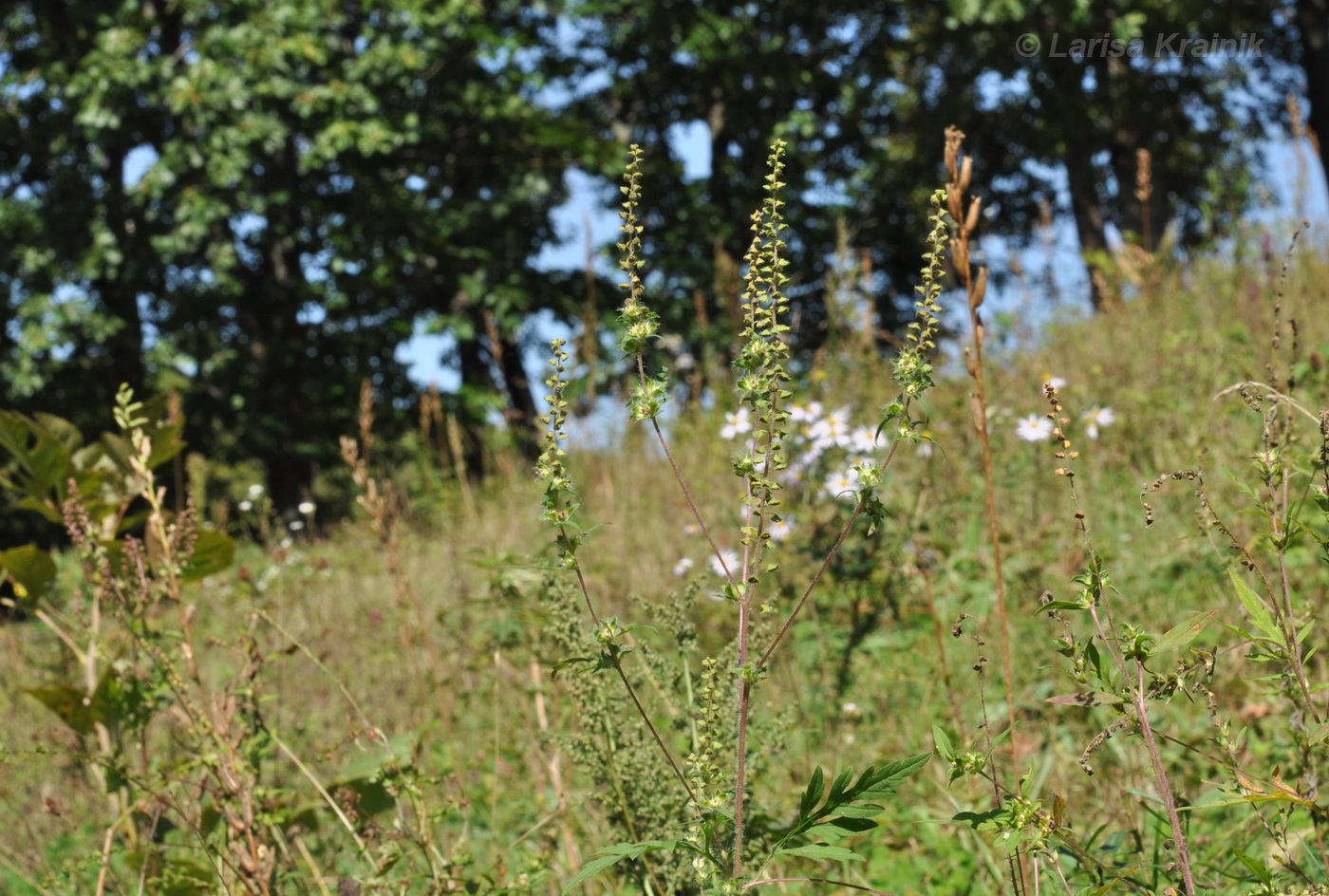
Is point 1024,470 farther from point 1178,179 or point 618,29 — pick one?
point 1178,179

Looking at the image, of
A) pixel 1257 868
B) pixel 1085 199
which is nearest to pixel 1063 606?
pixel 1257 868

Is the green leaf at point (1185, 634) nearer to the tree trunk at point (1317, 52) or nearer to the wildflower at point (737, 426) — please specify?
the wildflower at point (737, 426)

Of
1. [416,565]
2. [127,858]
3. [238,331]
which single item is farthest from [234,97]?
[127,858]

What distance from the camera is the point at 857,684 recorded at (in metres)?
3.10

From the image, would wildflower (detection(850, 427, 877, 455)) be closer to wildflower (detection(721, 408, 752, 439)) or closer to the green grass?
the green grass

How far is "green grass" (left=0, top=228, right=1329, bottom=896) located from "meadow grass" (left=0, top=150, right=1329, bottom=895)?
0.05 ft

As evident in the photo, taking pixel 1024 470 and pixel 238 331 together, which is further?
pixel 238 331

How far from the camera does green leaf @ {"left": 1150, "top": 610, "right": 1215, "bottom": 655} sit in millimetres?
1137

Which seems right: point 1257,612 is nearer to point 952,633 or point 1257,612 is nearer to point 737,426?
point 952,633

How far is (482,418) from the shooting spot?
11516 mm

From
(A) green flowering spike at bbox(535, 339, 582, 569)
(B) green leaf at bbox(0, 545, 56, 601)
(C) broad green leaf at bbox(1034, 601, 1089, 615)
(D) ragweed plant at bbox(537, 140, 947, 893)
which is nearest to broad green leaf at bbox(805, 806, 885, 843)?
(D) ragweed plant at bbox(537, 140, 947, 893)

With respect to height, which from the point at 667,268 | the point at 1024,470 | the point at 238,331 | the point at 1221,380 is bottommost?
the point at 1024,470

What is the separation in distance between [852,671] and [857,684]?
0.06 m

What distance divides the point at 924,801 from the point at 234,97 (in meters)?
9.34
